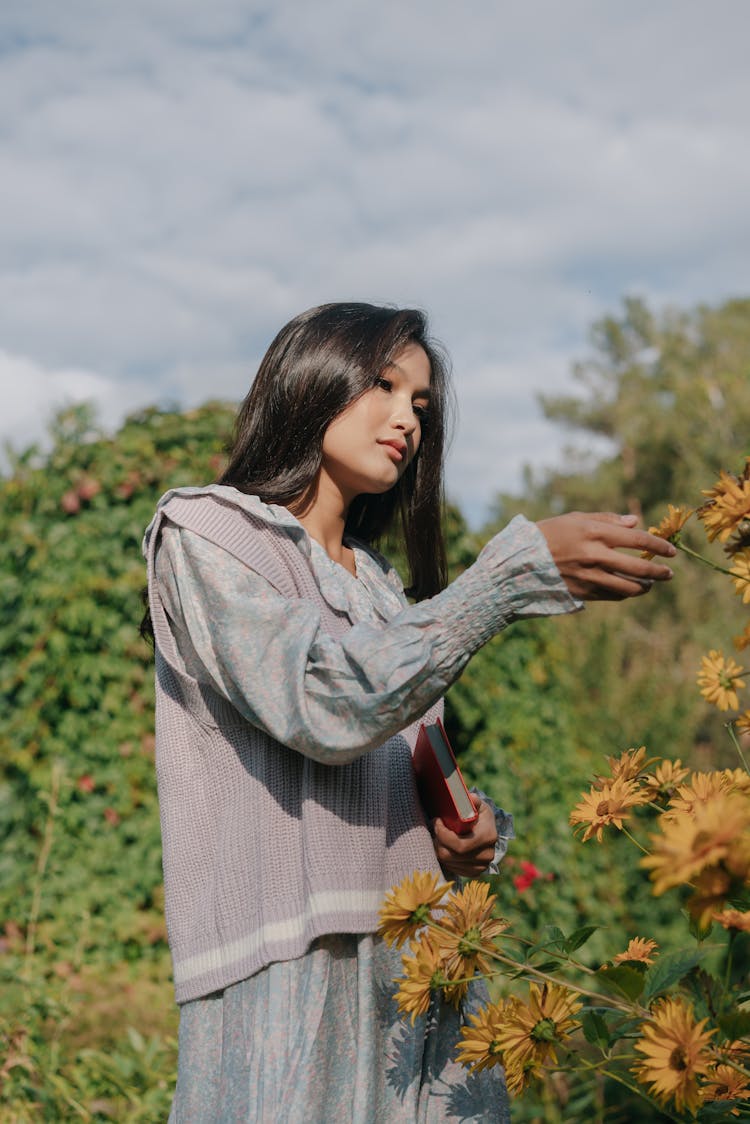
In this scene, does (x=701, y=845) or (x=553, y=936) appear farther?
(x=553, y=936)

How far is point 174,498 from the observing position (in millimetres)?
1404

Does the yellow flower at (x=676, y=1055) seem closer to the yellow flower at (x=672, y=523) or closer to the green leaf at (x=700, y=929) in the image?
the green leaf at (x=700, y=929)

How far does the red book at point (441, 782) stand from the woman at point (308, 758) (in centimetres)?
2

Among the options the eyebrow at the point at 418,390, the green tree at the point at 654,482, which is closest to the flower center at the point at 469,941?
the eyebrow at the point at 418,390

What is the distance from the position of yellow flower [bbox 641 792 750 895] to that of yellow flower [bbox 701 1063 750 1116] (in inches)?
14.5

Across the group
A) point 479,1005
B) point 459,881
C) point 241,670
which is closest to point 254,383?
point 241,670

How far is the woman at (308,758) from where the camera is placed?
3.85 feet

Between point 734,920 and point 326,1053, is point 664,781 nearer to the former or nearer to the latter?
point 734,920

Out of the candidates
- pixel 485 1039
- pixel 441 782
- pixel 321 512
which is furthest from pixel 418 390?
pixel 485 1039

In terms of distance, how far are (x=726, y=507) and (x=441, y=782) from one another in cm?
55

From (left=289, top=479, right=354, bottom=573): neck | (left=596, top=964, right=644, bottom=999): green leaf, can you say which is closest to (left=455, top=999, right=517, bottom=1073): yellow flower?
(left=596, top=964, right=644, bottom=999): green leaf

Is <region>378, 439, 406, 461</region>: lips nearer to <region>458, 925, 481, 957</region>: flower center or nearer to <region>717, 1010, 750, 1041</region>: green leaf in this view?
<region>458, 925, 481, 957</region>: flower center

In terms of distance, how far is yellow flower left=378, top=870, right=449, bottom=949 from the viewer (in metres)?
1.09

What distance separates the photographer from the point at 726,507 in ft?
3.30
